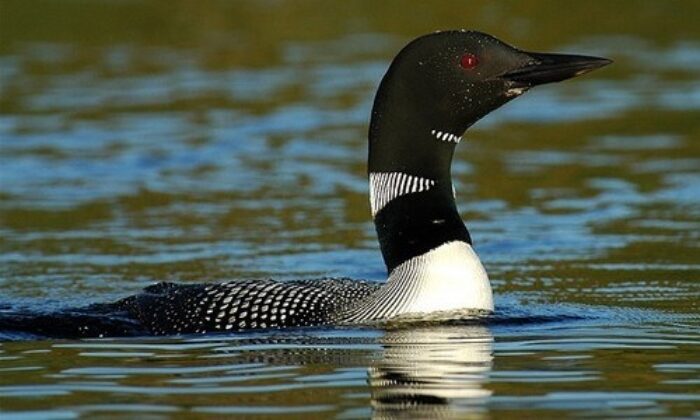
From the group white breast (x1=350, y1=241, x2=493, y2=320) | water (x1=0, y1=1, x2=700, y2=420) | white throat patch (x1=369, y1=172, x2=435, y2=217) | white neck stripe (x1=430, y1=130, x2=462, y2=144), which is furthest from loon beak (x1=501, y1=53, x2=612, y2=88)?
water (x1=0, y1=1, x2=700, y2=420)

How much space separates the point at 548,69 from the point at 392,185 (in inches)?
32.6

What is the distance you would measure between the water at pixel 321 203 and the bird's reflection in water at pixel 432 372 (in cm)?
2

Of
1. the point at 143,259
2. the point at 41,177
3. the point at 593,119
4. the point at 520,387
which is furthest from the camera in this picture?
the point at 593,119

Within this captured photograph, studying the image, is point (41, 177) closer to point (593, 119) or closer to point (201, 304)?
point (593, 119)

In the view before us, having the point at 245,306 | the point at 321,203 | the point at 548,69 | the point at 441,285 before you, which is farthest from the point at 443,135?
the point at 321,203

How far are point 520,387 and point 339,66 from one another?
12.5 meters

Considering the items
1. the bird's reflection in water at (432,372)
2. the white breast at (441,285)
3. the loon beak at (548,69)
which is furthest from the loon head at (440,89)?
the bird's reflection in water at (432,372)

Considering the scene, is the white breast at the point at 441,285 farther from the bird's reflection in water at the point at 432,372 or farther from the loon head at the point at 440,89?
the loon head at the point at 440,89

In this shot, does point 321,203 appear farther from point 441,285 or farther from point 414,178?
point 441,285

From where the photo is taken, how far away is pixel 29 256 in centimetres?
1116

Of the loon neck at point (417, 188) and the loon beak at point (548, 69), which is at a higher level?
the loon beak at point (548, 69)

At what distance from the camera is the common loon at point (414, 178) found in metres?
8.12

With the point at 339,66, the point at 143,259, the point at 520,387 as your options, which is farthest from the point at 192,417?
the point at 339,66

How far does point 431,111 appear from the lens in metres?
8.19
